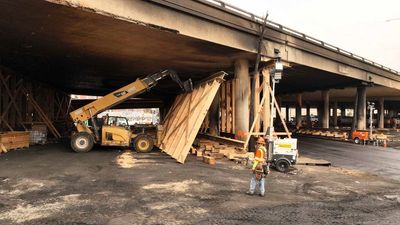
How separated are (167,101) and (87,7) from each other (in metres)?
36.3

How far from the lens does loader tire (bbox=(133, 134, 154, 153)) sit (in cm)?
2100

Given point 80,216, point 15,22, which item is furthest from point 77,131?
point 80,216

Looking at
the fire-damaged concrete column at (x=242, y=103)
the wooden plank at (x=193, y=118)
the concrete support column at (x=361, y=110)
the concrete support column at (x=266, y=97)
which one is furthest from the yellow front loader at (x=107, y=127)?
the concrete support column at (x=361, y=110)

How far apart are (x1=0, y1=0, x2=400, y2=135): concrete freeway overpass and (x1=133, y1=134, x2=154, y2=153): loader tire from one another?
5.05 m

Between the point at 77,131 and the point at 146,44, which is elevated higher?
the point at 146,44

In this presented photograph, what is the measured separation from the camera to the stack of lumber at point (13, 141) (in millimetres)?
19891

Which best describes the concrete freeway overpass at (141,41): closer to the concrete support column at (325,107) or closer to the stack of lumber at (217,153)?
the stack of lumber at (217,153)

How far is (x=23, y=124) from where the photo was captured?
26875 millimetres

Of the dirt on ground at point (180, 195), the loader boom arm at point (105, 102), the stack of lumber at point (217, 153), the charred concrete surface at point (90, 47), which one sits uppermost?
the charred concrete surface at point (90, 47)

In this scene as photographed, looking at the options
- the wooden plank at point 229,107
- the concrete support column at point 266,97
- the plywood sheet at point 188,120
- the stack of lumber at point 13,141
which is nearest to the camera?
the plywood sheet at point 188,120

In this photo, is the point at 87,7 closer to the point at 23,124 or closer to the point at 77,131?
the point at 77,131


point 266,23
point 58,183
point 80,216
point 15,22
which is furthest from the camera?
point 266,23

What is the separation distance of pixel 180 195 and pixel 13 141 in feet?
49.3

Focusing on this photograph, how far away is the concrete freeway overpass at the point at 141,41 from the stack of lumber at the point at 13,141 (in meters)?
4.76
